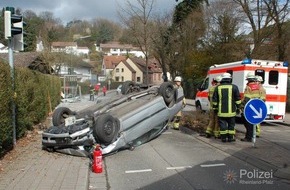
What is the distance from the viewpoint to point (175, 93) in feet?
36.6

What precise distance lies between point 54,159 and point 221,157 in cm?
369

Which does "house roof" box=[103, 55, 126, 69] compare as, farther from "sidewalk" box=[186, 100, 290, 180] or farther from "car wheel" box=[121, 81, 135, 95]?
"sidewalk" box=[186, 100, 290, 180]

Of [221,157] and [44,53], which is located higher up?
[44,53]

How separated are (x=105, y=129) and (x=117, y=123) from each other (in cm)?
49

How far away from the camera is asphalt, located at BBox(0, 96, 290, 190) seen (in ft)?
21.6

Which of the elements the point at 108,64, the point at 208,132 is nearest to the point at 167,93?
the point at 208,132

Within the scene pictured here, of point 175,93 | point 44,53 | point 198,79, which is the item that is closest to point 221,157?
point 175,93

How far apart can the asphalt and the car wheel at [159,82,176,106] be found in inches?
63.2

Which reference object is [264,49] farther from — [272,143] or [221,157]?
[221,157]

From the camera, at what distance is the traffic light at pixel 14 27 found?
921 centimetres

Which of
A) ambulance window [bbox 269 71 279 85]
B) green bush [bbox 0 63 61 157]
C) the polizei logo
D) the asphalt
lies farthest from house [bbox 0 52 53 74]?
the polizei logo

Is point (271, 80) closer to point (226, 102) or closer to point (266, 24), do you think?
point (226, 102)

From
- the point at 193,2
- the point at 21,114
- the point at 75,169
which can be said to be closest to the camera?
the point at 75,169

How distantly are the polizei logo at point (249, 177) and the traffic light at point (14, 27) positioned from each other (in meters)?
5.92
